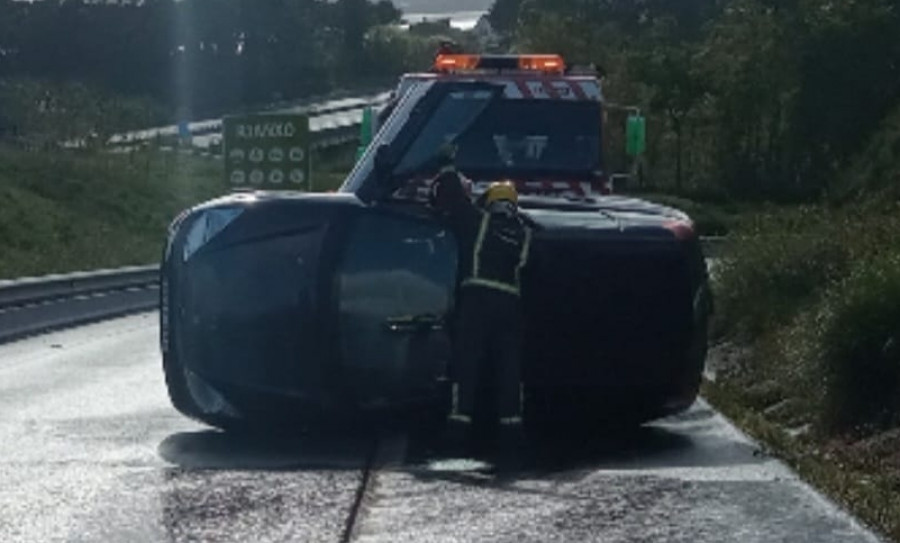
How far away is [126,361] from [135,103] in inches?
1966

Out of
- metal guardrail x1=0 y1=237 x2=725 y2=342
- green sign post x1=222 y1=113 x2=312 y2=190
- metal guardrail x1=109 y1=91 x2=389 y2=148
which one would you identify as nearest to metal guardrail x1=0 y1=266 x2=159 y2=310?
metal guardrail x1=0 y1=237 x2=725 y2=342

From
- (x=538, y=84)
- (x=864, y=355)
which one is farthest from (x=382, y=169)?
(x=538, y=84)

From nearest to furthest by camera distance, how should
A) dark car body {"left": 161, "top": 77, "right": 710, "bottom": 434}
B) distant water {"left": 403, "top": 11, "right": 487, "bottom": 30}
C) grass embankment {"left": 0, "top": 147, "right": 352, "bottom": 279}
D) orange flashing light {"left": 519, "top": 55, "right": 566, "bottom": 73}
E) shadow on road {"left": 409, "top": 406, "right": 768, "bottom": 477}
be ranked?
shadow on road {"left": 409, "top": 406, "right": 768, "bottom": 477}, dark car body {"left": 161, "top": 77, "right": 710, "bottom": 434}, orange flashing light {"left": 519, "top": 55, "right": 566, "bottom": 73}, grass embankment {"left": 0, "top": 147, "right": 352, "bottom": 279}, distant water {"left": 403, "top": 11, "right": 487, "bottom": 30}

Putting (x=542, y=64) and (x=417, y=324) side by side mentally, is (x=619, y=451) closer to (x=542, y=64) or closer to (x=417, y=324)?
(x=417, y=324)

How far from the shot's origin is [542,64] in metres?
19.8

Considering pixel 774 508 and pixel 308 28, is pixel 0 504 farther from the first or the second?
pixel 308 28

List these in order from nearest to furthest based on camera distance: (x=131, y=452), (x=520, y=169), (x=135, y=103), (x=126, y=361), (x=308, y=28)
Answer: (x=131, y=452) → (x=520, y=169) → (x=126, y=361) → (x=135, y=103) → (x=308, y=28)

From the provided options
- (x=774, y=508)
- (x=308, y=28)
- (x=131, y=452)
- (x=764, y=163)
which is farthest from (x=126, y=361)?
(x=308, y=28)

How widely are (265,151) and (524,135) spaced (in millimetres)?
18136

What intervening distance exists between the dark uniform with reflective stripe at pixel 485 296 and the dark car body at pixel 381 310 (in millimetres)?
209

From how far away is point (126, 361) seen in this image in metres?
19.6

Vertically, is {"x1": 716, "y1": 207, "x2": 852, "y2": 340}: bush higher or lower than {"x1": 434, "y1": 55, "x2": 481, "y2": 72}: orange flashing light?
lower

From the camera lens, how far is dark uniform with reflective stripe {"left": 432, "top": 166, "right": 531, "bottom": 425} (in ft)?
37.8

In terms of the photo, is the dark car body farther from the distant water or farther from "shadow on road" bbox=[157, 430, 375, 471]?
the distant water
